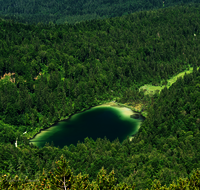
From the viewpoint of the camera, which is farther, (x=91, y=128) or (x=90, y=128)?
(x=90, y=128)

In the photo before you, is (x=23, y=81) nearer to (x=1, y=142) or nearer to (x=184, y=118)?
(x=1, y=142)

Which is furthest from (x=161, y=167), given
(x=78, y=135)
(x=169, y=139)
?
(x=78, y=135)

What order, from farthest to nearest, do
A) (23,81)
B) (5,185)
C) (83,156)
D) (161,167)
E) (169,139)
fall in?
1. (23,81)
2. (169,139)
3. (83,156)
4. (161,167)
5. (5,185)

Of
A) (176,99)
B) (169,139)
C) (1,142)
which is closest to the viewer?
(169,139)

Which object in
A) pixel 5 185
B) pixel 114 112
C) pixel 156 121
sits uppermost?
pixel 5 185
